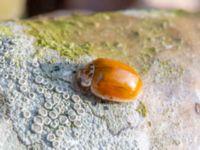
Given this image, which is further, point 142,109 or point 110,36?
point 110,36

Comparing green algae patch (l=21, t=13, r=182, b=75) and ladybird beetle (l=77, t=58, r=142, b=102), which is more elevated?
ladybird beetle (l=77, t=58, r=142, b=102)

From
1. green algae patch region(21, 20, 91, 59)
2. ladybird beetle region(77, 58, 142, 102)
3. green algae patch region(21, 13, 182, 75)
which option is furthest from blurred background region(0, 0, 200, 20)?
ladybird beetle region(77, 58, 142, 102)

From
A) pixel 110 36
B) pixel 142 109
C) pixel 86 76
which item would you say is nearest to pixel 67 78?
pixel 86 76

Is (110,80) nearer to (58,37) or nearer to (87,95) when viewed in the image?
(87,95)

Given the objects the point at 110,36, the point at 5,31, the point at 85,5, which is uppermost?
the point at 5,31

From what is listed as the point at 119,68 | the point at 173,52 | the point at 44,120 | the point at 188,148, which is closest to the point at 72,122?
the point at 44,120

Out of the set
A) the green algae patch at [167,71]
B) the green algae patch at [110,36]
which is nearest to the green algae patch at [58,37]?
the green algae patch at [110,36]

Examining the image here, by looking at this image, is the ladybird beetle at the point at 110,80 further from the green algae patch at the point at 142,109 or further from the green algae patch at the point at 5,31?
the green algae patch at the point at 5,31

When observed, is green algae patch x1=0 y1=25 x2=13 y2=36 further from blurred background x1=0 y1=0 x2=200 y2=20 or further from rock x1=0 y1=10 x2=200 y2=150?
blurred background x1=0 y1=0 x2=200 y2=20
